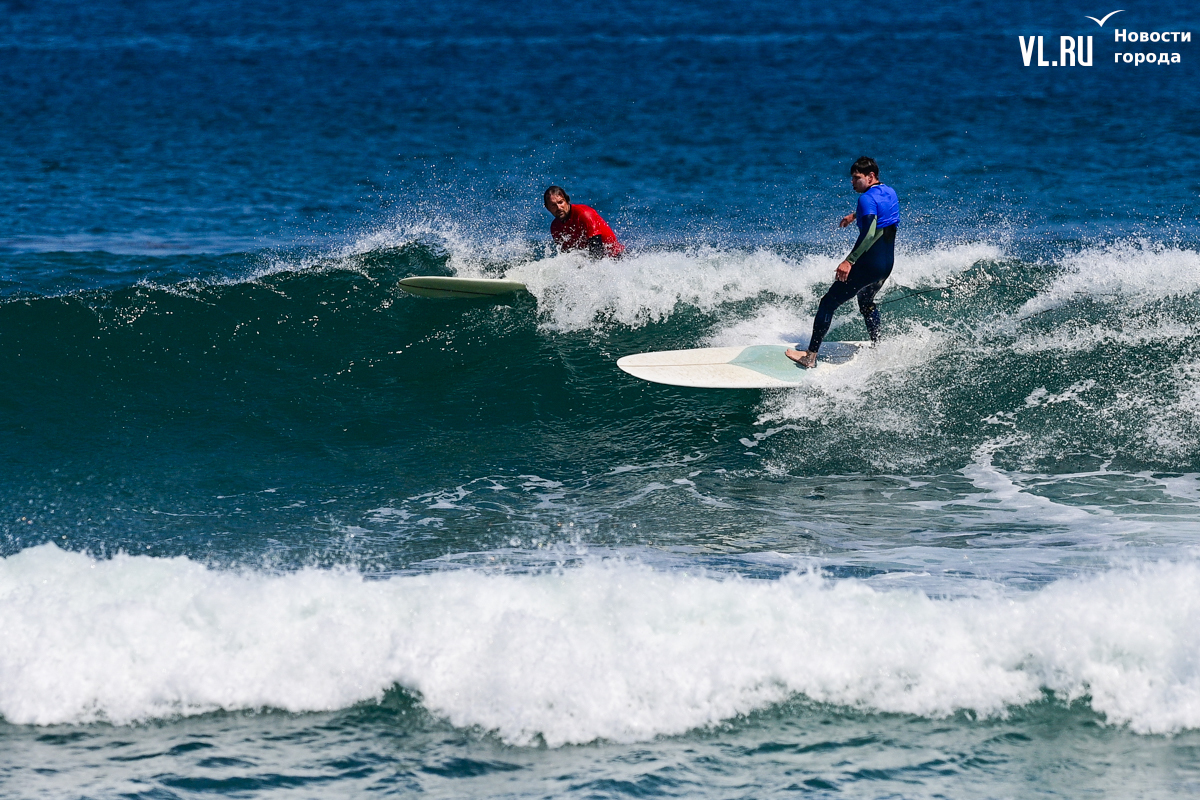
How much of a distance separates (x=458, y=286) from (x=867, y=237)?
436 centimetres

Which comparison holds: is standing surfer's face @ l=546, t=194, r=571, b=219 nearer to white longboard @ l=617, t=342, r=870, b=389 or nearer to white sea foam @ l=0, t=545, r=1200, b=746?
white longboard @ l=617, t=342, r=870, b=389

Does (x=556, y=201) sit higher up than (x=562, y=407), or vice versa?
(x=556, y=201)

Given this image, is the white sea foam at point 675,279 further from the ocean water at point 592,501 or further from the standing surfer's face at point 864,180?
the standing surfer's face at point 864,180

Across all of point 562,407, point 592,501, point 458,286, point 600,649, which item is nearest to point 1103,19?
point 458,286

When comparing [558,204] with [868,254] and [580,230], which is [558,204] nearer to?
[580,230]

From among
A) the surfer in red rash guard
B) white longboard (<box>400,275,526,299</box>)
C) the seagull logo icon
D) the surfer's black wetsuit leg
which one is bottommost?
the surfer's black wetsuit leg

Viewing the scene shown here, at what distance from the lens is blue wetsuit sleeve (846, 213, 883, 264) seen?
819cm

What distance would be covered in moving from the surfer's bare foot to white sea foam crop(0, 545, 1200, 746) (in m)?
3.58

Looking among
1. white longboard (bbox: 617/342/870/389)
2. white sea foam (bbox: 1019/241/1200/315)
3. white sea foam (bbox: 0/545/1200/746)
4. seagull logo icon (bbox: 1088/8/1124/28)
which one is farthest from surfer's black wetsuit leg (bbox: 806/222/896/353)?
seagull logo icon (bbox: 1088/8/1124/28)

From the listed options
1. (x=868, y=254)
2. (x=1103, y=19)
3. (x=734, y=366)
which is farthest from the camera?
(x=1103, y=19)

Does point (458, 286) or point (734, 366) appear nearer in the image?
point (734, 366)

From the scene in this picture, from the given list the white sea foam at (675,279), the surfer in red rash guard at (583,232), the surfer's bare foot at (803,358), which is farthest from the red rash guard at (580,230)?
the surfer's bare foot at (803,358)

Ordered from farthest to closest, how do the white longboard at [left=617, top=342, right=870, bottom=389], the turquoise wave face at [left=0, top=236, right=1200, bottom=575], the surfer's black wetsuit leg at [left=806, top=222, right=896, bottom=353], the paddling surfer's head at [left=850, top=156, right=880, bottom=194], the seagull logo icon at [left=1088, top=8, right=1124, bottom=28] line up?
1. the seagull logo icon at [left=1088, top=8, right=1124, bottom=28]
2. the white longboard at [left=617, top=342, right=870, bottom=389]
3. the surfer's black wetsuit leg at [left=806, top=222, right=896, bottom=353]
4. the paddling surfer's head at [left=850, top=156, right=880, bottom=194]
5. the turquoise wave face at [left=0, top=236, right=1200, bottom=575]

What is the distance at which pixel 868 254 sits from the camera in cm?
840
